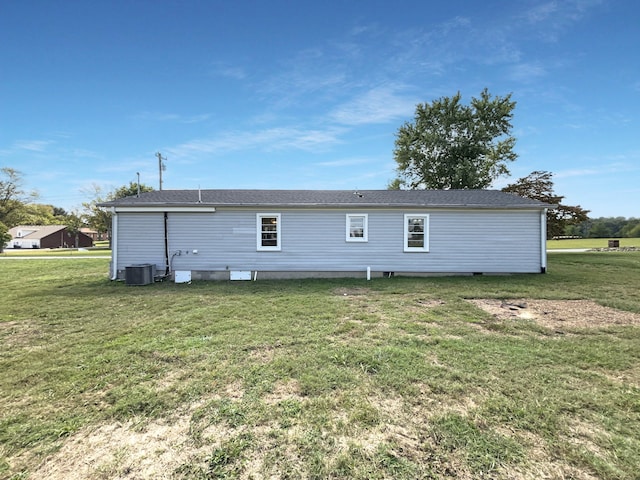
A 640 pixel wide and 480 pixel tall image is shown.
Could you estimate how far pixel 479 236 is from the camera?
10.4m

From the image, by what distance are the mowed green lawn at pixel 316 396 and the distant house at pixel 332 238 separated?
4530 millimetres

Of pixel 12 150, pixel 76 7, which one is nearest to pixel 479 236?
pixel 76 7

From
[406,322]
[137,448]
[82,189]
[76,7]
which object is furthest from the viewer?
[82,189]

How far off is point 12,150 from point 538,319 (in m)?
58.7

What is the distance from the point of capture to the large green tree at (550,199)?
20.5 meters

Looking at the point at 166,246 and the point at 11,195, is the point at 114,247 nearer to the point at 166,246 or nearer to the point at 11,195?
the point at 166,246

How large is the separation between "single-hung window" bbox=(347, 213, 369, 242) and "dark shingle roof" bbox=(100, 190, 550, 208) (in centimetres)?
51

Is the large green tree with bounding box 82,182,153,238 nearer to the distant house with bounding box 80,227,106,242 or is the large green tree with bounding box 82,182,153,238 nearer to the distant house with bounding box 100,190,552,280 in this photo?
the distant house with bounding box 80,227,106,242

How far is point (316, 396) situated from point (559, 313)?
574cm

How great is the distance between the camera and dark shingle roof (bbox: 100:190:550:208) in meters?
9.88

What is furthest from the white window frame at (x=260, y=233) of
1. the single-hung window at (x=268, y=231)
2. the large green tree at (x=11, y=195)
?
the large green tree at (x=11, y=195)

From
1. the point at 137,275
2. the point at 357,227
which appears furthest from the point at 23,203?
the point at 357,227

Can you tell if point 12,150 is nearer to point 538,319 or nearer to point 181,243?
point 181,243

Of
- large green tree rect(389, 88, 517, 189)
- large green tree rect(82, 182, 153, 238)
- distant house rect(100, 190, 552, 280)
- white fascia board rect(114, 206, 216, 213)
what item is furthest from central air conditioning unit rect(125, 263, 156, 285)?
large green tree rect(82, 182, 153, 238)
